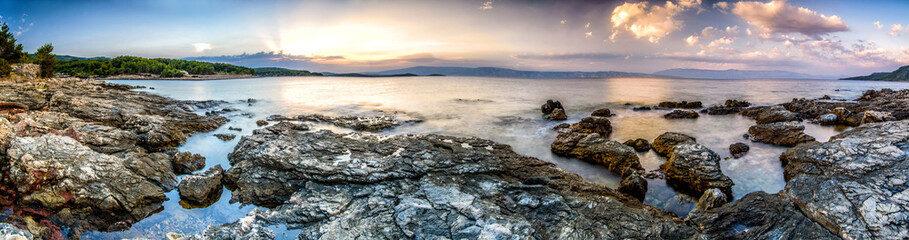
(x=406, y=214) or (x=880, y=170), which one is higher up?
(x=880, y=170)

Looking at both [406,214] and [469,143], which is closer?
[406,214]

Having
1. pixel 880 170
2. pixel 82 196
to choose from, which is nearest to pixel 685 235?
pixel 880 170

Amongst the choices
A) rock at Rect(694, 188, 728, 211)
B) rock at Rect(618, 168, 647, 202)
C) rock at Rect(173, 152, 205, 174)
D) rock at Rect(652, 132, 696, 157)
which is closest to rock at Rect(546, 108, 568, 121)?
rock at Rect(652, 132, 696, 157)

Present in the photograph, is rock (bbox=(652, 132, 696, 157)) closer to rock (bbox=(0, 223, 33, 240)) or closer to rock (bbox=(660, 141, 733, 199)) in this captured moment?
rock (bbox=(660, 141, 733, 199))

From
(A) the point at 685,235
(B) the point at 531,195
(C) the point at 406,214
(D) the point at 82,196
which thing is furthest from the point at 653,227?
(D) the point at 82,196

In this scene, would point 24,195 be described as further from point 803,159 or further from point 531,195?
point 803,159

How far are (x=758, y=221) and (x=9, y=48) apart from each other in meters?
43.0

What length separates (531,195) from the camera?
6242mm

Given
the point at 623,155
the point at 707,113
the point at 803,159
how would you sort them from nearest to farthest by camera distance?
the point at 803,159, the point at 623,155, the point at 707,113

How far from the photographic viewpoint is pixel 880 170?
650cm

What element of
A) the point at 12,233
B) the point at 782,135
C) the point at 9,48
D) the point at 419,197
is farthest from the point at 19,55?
the point at 782,135

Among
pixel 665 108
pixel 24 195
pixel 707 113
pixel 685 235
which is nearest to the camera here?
pixel 685 235

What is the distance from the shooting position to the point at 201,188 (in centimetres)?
684

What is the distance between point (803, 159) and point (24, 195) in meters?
16.8
